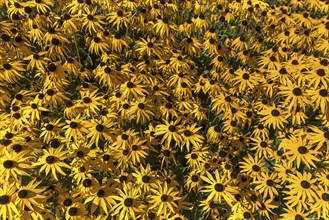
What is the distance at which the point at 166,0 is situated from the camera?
7.18 m

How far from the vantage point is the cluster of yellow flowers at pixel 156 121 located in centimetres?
382

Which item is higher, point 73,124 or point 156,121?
point 73,124

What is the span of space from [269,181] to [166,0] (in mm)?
4906

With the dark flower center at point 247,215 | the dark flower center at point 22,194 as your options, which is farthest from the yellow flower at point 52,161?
the dark flower center at point 247,215

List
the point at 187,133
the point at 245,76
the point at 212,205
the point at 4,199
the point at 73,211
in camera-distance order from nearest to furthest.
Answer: the point at 4,199 → the point at 73,211 → the point at 212,205 → the point at 187,133 → the point at 245,76

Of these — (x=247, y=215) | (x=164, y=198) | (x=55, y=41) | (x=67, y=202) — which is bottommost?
(x=247, y=215)

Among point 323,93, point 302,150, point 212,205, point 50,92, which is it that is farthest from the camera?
point 323,93

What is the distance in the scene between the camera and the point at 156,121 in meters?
5.09

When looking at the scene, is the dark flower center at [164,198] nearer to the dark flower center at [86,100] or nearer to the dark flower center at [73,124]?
the dark flower center at [73,124]

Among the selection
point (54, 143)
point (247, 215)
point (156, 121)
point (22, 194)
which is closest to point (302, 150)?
point (247, 215)

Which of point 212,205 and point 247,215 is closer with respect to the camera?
point 247,215

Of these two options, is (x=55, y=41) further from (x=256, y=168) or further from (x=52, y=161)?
(x=256, y=168)

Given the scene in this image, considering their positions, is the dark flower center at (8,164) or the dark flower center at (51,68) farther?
the dark flower center at (51,68)

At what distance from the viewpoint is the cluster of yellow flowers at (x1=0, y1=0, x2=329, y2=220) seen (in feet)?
12.5
